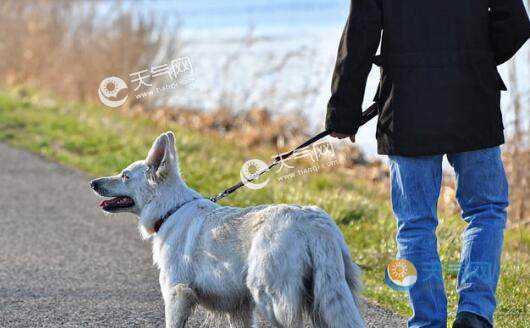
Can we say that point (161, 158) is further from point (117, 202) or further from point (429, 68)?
point (429, 68)

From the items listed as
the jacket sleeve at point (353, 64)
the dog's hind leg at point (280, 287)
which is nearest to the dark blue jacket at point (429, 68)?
the jacket sleeve at point (353, 64)

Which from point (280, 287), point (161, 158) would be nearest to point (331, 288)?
Result: point (280, 287)

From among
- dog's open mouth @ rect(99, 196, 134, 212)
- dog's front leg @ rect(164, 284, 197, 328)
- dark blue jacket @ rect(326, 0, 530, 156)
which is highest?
dark blue jacket @ rect(326, 0, 530, 156)

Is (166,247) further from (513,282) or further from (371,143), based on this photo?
(371,143)

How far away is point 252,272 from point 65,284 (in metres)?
2.52

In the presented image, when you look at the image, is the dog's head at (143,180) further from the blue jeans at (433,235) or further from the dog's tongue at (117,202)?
the blue jeans at (433,235)

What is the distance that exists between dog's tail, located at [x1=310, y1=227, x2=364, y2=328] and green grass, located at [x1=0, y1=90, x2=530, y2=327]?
160cm

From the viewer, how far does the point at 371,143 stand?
514 inches

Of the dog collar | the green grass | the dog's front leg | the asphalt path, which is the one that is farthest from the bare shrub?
the dog's front leg

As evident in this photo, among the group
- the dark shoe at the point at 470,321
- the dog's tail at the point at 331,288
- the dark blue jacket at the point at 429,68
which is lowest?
the dark shoe at the point at 470,321

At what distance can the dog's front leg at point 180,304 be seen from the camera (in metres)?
5.21

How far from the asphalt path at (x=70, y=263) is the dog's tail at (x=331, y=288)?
37.8 inches

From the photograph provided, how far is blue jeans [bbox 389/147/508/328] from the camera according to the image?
197 inches

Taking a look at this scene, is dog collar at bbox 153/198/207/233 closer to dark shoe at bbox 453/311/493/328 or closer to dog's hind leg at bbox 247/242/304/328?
dog's hind leg at bbox 247/242/304/328
